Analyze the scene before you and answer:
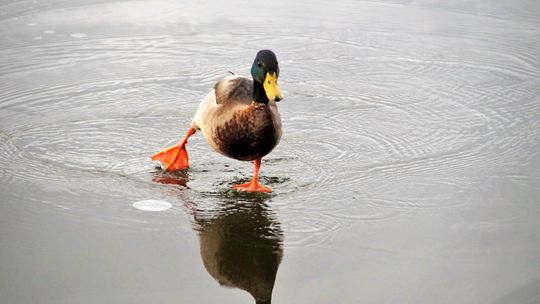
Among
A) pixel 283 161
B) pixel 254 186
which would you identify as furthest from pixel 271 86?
pixel 283 161

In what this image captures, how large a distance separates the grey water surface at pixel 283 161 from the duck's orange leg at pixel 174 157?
0.31ft

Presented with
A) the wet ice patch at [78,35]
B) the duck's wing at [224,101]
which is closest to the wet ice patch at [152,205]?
the duck's wing at [224,101]

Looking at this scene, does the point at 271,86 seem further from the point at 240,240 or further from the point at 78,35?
the point at 78,35

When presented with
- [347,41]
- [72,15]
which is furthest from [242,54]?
[72,15]

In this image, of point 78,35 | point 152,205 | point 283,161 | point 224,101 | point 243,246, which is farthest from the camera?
point 78,35

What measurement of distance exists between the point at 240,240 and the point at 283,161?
134 cm

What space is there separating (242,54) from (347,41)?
115 centimetres

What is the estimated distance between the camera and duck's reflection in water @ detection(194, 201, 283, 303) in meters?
3.91

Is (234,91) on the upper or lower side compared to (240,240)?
upper

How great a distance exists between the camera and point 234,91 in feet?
17.1

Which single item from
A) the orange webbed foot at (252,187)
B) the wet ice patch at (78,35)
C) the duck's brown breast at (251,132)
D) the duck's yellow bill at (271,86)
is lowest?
the orange webbed foot at (252,187)

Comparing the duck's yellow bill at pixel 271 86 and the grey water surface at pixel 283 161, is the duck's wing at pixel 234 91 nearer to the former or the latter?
the duck's yellow bill at pixel 271 86

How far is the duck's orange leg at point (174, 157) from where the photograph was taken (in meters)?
5.34

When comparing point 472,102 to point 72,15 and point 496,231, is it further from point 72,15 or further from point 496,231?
point 72,15
